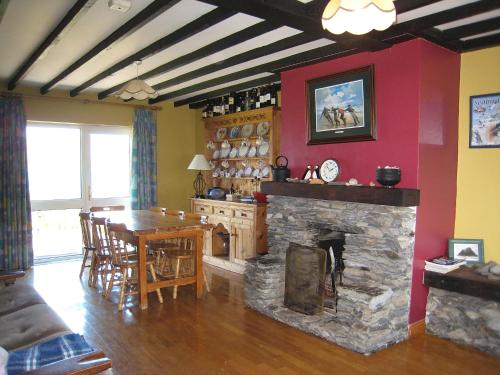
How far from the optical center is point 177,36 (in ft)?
10.9

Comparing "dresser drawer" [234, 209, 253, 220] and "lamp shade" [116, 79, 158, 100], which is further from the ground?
"lamp shade" [116, 79, 158, 100]

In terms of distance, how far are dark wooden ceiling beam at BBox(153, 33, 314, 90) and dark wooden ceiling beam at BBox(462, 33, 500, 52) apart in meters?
1.34

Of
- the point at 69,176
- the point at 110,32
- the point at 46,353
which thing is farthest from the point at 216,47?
the point at 69,176

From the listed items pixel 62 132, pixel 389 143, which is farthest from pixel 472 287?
pixel 62 132

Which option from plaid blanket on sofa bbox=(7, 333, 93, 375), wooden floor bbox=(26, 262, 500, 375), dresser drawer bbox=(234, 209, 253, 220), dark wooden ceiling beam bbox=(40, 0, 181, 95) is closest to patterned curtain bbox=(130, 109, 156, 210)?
dresser drawer bbox=(234, 209, 253, 220)

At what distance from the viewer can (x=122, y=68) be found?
4.40 metres

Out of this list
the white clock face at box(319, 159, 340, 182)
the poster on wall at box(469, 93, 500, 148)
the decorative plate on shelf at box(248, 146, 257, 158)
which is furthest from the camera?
the decorative plate on shelf at box(248, 146, 257, 158)

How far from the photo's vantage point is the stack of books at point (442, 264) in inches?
130

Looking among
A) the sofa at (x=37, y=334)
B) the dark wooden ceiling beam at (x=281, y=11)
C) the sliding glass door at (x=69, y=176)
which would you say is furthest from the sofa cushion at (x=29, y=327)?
the sliding glass door at (x=69, y=176)

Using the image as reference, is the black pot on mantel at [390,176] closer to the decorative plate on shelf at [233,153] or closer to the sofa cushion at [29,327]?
the sofa cushion at [29,327]

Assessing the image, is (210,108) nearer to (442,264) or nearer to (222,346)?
(222,346)

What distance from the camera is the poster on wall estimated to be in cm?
336

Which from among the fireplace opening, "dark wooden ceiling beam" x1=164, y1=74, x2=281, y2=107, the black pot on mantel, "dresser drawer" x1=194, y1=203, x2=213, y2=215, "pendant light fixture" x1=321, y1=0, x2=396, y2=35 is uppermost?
"dark wooden ceiling beam" x1=164, y1=74, x2=281, y2=107

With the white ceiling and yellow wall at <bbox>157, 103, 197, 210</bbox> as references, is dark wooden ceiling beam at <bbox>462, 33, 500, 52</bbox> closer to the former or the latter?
the white ceiling
